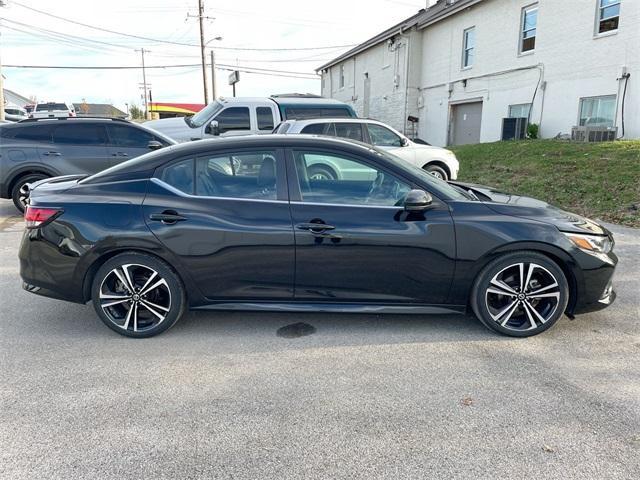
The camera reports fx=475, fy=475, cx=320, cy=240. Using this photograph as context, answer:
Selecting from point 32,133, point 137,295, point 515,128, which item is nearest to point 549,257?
point 137,295

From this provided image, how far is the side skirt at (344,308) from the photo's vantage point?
12.2ft

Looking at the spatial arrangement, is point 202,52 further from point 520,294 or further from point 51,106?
point 520,294

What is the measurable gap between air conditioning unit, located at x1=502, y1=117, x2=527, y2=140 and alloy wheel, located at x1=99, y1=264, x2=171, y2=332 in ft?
48.6

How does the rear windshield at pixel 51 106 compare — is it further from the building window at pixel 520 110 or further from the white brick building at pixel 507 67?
the building window at pixel 520 110

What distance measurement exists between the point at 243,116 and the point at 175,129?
1.69 m

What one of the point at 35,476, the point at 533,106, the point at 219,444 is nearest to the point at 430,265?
the point at 219,444

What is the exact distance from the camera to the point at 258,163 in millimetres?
3770

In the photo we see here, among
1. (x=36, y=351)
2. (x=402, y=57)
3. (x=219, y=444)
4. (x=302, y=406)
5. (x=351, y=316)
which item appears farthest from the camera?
(x=402, y=57)

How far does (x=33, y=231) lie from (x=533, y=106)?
53.7ft

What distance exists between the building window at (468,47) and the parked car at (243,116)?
→ 10.3 meters

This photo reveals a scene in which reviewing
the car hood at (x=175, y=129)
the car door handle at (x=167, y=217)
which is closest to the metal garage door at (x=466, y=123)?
the car hood at (x=175, y=129)

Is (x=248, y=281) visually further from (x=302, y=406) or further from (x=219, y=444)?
(x=219, y=444)

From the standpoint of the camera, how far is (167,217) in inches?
143

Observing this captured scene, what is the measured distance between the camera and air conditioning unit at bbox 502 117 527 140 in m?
15.9
